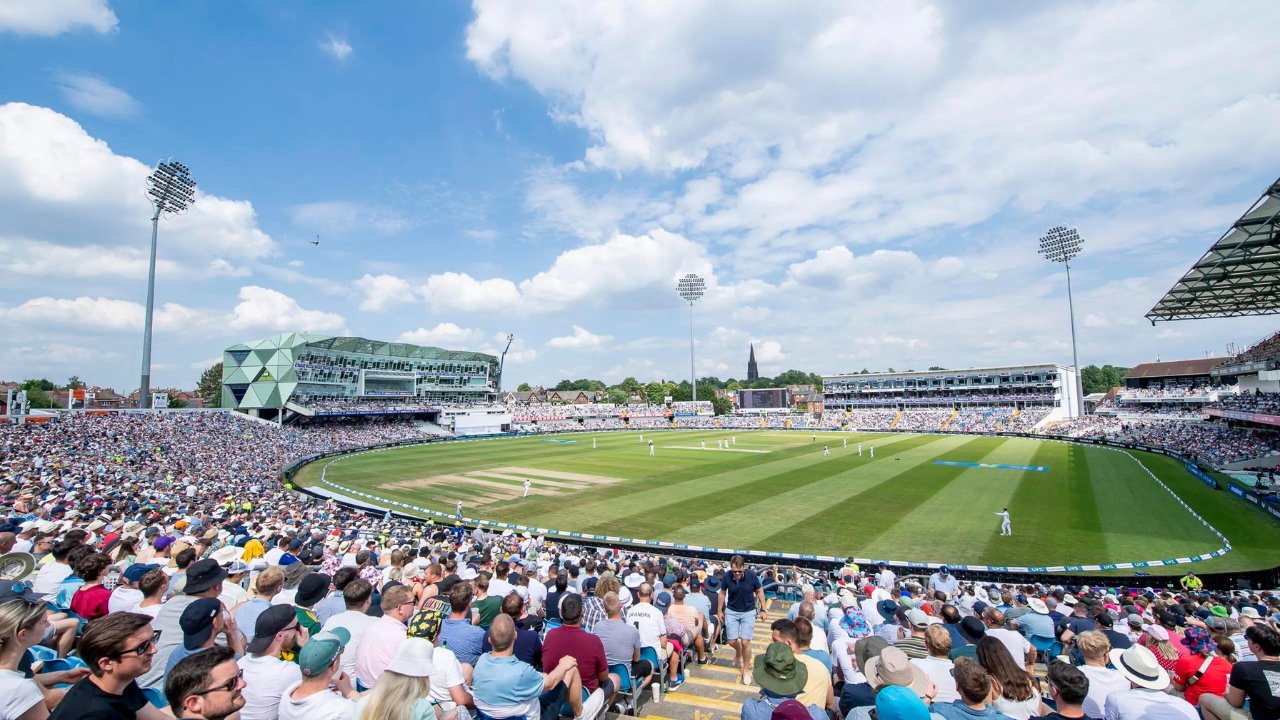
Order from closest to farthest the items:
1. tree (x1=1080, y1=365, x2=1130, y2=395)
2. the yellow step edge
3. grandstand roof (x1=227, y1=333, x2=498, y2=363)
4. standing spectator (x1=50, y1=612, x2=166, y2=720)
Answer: standing spectator (x1=50, y1=612, x2=166, y2=720), the yellow step edge, grandstand roof (x1=227, y1=333, x2=498, y2=363), tree (x1=1080, y1=365, x2=1130, y2=395)

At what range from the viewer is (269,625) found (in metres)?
3.71

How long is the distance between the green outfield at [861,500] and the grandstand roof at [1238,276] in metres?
10.2

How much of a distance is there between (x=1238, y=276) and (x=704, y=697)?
3426 cm

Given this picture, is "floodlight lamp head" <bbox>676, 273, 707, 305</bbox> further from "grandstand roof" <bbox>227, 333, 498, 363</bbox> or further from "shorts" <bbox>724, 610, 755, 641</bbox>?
"shorts" <bbox>724, 610, 755, 641</bbox>

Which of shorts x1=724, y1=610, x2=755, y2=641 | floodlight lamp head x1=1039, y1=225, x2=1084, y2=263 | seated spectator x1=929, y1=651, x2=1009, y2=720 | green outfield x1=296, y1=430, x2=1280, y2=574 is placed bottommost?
green outfield x1=296, y1=430, x2=1280, y2=574

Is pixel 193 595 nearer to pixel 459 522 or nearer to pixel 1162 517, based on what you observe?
pixel 459 522

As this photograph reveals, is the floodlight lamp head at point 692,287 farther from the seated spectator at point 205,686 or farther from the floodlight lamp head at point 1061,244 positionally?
the seated spectator at point 205,686

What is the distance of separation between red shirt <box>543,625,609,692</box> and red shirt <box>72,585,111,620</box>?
13.9 feet

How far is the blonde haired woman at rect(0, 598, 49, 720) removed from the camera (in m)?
2.77

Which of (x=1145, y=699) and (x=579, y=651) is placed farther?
(x=579, y=651)

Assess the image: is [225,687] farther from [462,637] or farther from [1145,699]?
[1145,699]

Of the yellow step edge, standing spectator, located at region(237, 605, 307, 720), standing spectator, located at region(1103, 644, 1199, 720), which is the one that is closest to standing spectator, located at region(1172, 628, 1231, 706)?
standing spectator, located at region(1103, 644, 1199, 720)

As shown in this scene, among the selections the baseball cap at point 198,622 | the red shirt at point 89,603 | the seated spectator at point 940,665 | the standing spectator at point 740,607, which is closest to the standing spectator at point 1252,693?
the seated spectator at point 940,665

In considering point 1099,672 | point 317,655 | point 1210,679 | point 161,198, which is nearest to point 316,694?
point 317,655
